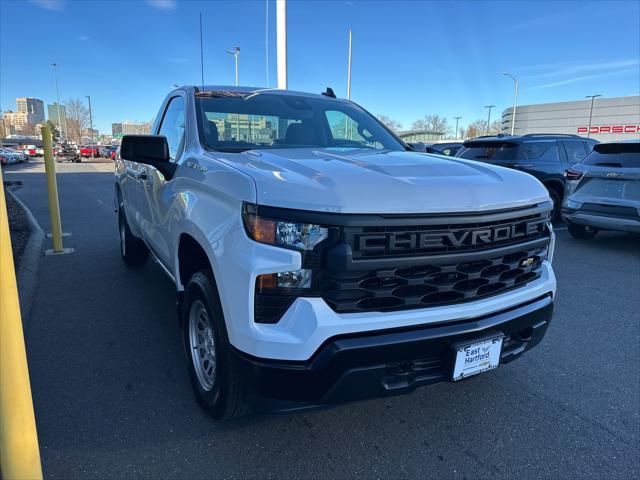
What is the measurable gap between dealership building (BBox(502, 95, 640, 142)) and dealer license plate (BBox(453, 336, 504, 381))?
229 ft

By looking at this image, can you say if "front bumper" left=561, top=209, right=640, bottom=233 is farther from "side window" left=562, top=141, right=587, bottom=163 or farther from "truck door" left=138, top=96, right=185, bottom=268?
"truck door" left=138, top=96, right=185, bottom=268

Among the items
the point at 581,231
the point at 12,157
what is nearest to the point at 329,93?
the point at 581,231

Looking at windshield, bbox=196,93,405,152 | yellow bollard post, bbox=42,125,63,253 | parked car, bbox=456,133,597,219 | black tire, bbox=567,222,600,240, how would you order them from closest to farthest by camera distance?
windshield, bbox=196,93,405,152 < yellow bollard post, bbox=42,125,63,253 < black tire, bbox=567,222,600,240 < parked car, bbox=456,133,597,219

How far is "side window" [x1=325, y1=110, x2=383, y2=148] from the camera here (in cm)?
363

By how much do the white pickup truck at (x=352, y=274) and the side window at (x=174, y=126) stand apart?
68 centimetres

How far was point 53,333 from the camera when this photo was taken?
12.7 ft

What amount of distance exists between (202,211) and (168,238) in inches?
34.4

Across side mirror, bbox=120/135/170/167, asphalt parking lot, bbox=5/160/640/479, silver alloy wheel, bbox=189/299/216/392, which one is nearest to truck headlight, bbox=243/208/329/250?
silver alloy wheel, bbox=189/299/216/392

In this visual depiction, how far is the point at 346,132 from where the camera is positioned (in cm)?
375

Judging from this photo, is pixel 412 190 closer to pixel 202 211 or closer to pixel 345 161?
pixel 345 161

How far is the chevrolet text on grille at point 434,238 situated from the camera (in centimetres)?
199

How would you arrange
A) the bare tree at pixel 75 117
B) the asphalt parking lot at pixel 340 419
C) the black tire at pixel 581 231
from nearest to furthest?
the asphalt parking lot at pixel 340 419 → the black tire at pixel 581 231 → the bare tree at pixel 75 117

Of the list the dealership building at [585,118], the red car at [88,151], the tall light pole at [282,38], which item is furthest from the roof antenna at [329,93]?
the dealership building at [585,118]

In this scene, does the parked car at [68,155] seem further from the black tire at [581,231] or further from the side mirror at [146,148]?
the side mirror at [146,148]
